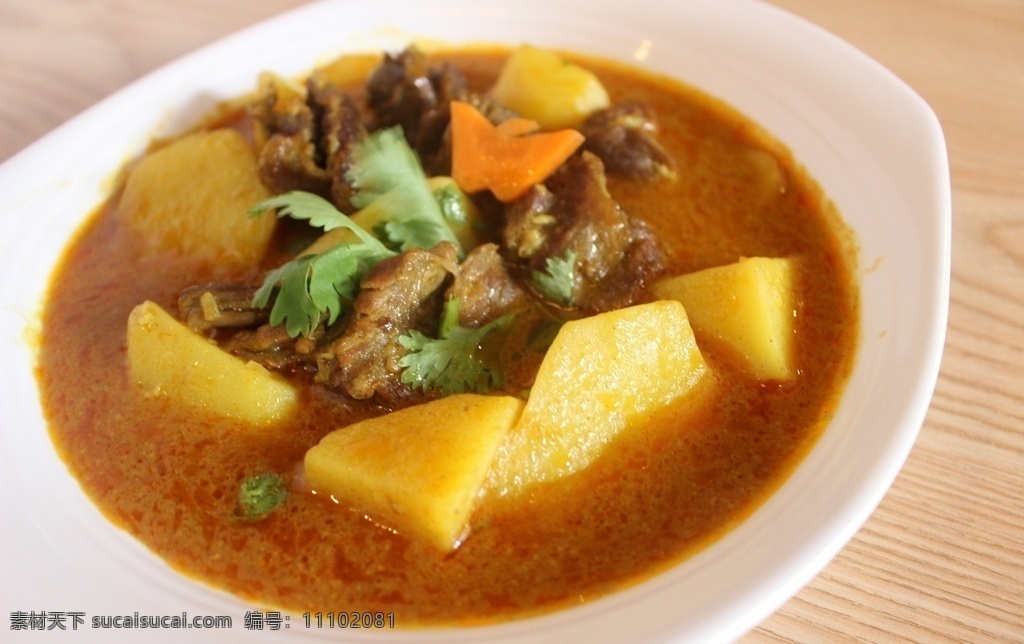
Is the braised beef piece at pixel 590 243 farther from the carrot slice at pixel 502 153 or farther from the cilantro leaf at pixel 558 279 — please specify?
the carrot slice at pixel 502 153

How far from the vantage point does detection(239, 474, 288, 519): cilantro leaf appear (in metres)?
2.15

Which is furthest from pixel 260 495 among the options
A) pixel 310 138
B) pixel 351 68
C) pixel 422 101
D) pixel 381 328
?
pixel 351 68

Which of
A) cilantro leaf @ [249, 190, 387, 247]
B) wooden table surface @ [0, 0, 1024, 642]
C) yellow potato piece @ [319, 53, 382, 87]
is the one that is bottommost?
wooden table surface @ [0, 0, 1024, 642]

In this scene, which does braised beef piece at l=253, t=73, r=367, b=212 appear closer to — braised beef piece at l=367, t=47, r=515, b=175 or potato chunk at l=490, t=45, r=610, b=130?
braised beef piece at l=367, t=47, r=515, b=175

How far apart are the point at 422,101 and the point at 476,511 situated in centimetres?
184

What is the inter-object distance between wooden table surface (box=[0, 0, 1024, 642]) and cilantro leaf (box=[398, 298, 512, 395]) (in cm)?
102

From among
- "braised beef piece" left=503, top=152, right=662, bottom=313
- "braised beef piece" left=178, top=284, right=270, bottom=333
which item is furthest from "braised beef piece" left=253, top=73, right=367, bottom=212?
"braised beef piece" left=503, top=152, right=662, bottom=313

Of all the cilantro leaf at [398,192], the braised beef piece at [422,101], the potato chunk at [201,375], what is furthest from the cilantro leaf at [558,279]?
the potato chunk at [201,375]

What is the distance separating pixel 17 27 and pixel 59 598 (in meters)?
3.40

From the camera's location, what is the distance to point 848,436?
209 centimetres

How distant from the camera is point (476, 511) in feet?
6.86

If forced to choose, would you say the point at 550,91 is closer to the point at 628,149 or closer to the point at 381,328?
the point at 628,149

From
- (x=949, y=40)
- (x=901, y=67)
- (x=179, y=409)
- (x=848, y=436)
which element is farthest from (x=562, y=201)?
(x=949, y=40)

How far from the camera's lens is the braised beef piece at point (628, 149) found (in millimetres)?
3080
